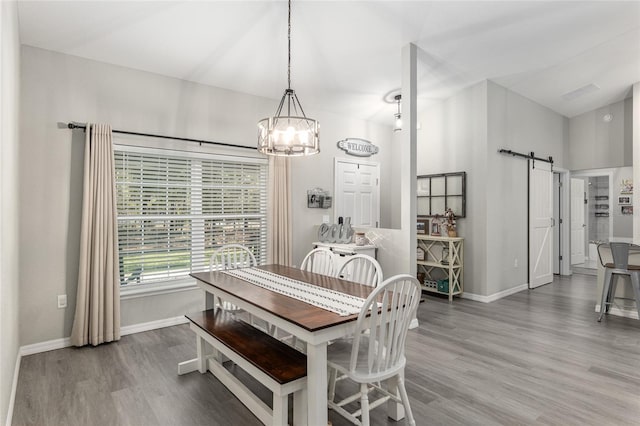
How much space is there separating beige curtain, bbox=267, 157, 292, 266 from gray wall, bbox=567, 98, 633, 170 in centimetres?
576

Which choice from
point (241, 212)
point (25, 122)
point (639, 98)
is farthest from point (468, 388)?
point (639, 98)

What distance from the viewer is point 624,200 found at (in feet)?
20.6

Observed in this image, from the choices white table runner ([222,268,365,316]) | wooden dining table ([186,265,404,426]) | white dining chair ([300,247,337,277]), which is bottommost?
wooden dining table ([186,265,404,426])

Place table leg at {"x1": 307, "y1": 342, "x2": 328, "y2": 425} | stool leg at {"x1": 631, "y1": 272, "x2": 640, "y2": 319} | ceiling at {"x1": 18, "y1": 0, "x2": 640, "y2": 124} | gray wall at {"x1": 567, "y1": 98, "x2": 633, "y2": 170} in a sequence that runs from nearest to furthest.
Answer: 1. table leg at {"x1": 307, "y1": 342, "x2": 328, "y2": 425}
2. ceiling at {"x1": 18, "y1": 0, "x2": 640, "y2": 124}
3. stool leg at {"x1": 631, "y1": 272, "x2": 640, "y2": 319}
4. gray wall at {"x1": 567, "y1": 98, "x2": 633, "y2": 170}

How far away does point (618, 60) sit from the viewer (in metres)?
4.63

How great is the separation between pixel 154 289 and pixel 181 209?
93 centimetres

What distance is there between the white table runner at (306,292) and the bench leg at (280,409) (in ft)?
1.70

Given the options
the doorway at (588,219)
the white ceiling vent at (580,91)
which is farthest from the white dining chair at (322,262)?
the doorway at (588,219)

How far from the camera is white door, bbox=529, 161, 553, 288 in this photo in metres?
5.68

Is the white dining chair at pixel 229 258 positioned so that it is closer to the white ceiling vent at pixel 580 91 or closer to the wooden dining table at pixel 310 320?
the wooden dining table at pixel 310 320

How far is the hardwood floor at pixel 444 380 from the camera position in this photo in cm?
219

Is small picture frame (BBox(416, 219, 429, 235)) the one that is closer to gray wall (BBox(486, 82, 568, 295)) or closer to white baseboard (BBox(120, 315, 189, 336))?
gray wall (BBox(486, 82, 568, 295))

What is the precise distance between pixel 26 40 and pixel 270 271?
2.99 meters

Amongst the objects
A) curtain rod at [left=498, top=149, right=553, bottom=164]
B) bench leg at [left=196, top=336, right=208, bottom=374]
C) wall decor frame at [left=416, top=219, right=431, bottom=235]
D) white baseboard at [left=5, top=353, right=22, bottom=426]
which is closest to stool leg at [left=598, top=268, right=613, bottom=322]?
curtain rod at [left=498, top=149, right=553, bottom=164]
